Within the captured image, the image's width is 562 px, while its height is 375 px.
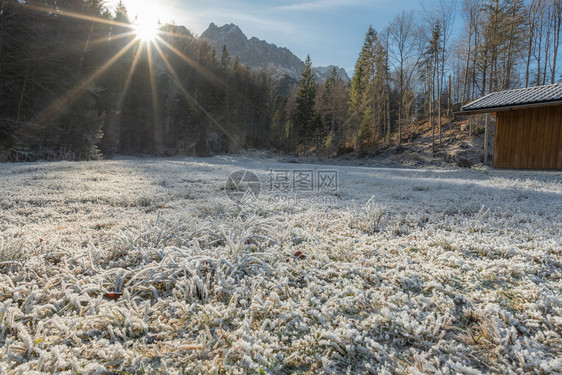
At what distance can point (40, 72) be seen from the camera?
15.3 metres

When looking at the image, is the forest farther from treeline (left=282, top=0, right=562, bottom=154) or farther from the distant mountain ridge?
the distant mountain ridge

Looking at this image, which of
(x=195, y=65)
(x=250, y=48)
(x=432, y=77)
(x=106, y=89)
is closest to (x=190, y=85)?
(x=195, y=65)

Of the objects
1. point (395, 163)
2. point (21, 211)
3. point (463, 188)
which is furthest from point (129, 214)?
point (395, 163)

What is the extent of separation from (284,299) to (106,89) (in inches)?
1021

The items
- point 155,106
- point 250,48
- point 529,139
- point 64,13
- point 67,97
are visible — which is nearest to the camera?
point 529,139

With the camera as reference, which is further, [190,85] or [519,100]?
[190,85]

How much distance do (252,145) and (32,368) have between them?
45735mm

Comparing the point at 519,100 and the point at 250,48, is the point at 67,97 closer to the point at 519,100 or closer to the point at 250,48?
the point at 519,100

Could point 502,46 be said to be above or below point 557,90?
above

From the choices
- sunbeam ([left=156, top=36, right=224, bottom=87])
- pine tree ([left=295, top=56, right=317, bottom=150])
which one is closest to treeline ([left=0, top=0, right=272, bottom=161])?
sunbeam ([left=156, top=36, right=224, bottom=87])

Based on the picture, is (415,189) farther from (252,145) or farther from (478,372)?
(252,145)

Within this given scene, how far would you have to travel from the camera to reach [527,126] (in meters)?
11.6

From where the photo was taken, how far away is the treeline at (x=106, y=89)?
14.6 m

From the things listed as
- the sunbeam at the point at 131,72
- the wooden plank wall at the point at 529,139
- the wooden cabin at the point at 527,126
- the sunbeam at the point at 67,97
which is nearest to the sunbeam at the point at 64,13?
the sunbeam at the point at 67,97
